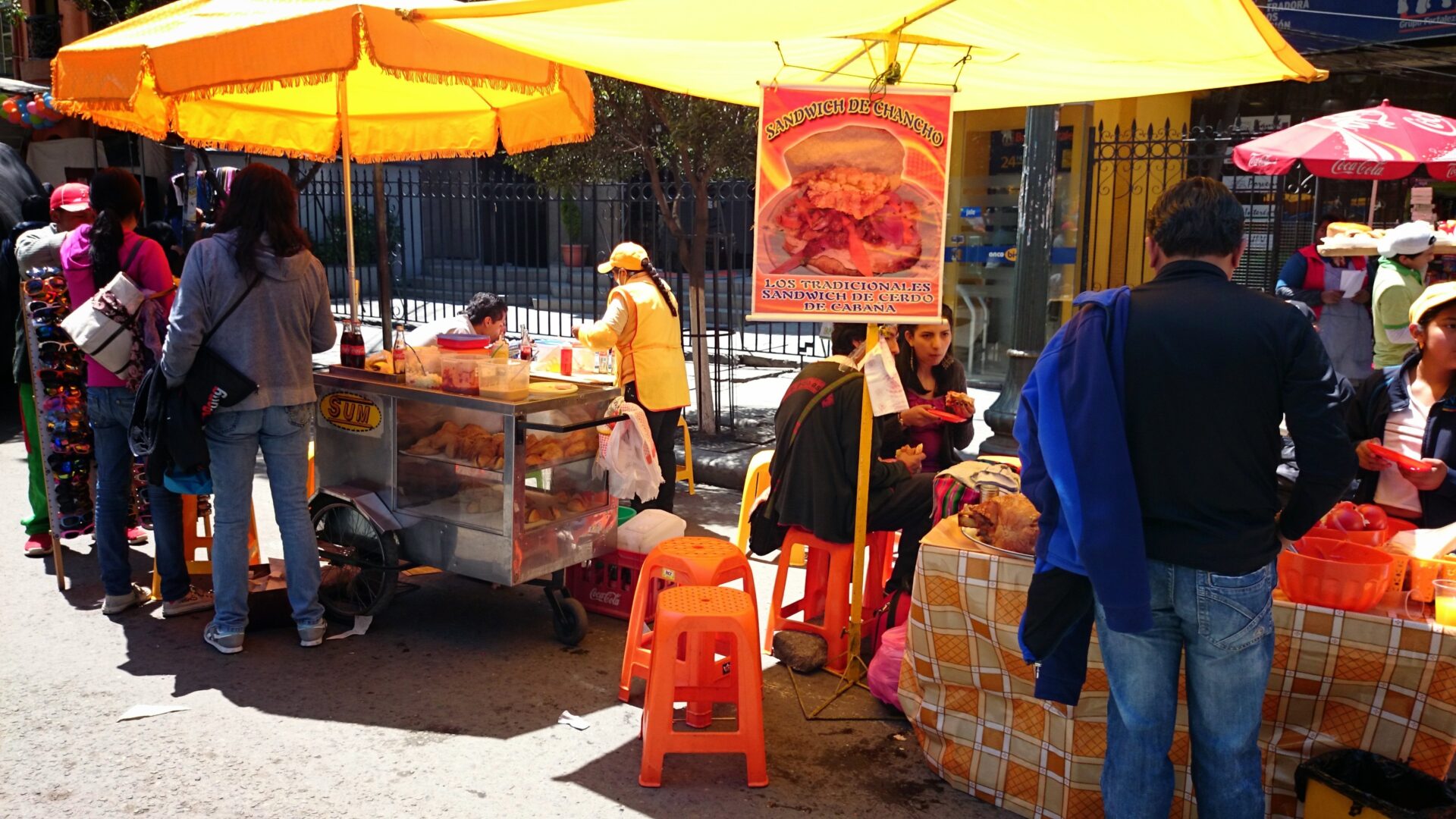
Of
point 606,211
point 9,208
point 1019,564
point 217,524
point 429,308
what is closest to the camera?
point 1019,564

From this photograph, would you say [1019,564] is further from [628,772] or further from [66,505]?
[66,505]

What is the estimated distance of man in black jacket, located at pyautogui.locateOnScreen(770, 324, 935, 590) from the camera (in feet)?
15.4

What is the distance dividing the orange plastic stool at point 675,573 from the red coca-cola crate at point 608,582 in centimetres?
78

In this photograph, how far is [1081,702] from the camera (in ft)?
11.5

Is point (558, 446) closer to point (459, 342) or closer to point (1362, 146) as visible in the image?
point (459, 342)

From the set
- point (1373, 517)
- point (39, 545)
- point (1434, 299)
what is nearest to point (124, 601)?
point (39, 545)

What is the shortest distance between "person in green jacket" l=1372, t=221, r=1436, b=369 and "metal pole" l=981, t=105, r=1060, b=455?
2171 mm

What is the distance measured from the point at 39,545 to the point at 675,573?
13.7 ft

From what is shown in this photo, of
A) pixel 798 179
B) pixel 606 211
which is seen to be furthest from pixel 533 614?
pixel 606 211

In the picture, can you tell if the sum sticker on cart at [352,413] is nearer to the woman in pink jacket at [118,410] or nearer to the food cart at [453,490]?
the food cart at [453,490]

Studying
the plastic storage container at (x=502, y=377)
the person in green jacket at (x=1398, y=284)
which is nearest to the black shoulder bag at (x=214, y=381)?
the plastic storage container at (x=502, y=377)

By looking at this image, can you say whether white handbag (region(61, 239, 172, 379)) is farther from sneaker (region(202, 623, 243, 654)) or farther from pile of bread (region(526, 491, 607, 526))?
pile of bread (region(526, 491, 607, 526))

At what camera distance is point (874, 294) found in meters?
4.31

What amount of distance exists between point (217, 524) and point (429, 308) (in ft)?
45.6
